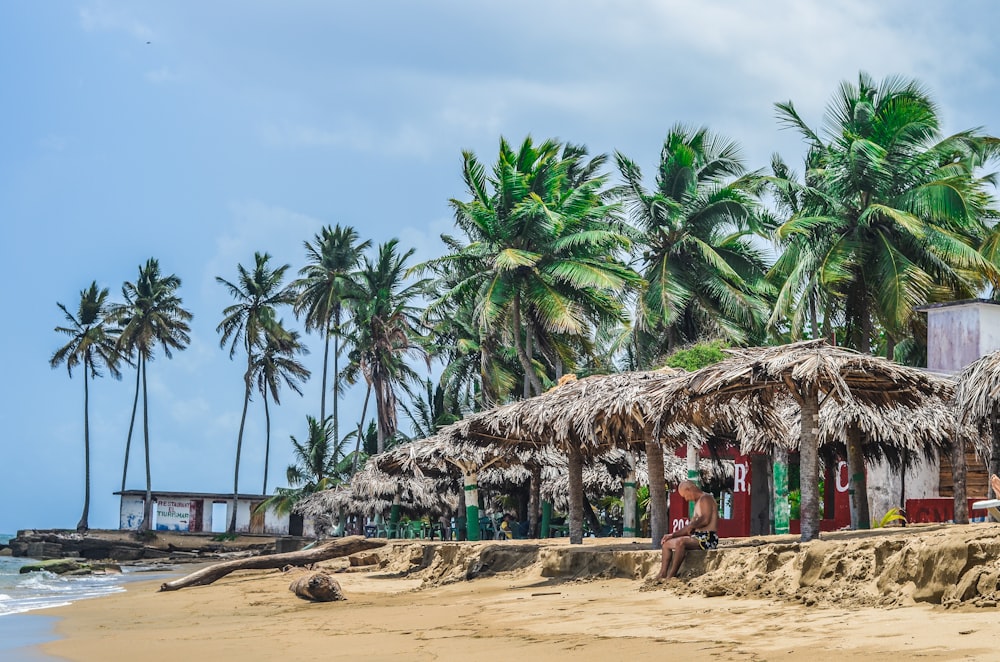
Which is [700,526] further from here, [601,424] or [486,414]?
[486,414]

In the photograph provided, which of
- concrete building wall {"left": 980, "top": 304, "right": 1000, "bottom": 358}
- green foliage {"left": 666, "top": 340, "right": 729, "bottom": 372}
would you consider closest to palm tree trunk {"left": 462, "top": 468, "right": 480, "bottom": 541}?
green foliage {"left": 666, "top": 340, "right": 729, "bottom": 372}

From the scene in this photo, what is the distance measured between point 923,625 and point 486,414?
31.1 ft

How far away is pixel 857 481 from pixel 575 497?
3815 mm

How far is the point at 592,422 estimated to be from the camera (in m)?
12.4

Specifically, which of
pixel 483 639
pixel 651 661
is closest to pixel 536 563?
pixel 483 639

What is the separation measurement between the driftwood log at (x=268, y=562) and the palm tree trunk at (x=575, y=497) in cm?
563

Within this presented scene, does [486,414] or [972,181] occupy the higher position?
[972,181]

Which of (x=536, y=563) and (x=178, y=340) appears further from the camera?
(x=178, y=340)

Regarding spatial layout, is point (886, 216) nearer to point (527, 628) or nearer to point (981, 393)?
point (981, 393)

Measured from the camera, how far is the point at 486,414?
1499 centimetres

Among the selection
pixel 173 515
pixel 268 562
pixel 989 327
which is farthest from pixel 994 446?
pixel 173 515

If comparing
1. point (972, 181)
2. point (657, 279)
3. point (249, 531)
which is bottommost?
point (249, 531)

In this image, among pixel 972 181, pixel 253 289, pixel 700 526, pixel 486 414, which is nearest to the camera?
pixel 700 526

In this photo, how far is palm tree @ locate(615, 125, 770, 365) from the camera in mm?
26484
